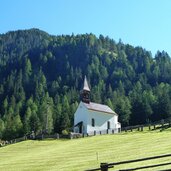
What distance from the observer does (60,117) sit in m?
127

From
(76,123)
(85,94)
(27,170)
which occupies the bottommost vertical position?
(27,170)

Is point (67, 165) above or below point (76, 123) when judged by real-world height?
below

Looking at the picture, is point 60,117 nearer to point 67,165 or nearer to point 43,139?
point 43,139

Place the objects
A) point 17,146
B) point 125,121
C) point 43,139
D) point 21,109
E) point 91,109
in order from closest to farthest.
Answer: point 17,146, point 43,139, point 91,109, point 125,121, point 21,109

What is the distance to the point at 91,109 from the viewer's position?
9200 centimetres

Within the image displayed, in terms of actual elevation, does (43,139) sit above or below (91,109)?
below

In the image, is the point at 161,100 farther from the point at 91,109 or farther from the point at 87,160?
the point at 87,160

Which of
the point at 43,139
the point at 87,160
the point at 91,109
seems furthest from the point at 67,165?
the point at 91,109

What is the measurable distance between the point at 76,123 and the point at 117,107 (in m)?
39.4

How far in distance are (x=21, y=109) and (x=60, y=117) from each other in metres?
59.9

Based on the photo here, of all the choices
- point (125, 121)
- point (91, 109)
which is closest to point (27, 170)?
point (91, 109)

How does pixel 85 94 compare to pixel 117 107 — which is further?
pixel 117 107

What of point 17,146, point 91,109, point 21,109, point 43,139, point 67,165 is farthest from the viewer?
point 21,109

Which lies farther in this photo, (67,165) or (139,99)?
(139,99)
